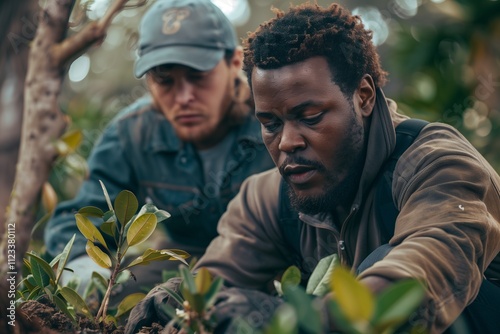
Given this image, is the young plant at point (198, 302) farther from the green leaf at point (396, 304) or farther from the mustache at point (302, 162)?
the mustache at point (302, 162)

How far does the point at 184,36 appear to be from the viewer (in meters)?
4.29

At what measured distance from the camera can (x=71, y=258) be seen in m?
3.94

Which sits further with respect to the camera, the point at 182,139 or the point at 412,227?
the point at 182,139

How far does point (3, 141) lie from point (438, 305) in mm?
2350

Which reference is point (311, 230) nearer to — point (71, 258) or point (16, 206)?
point (16, 206)

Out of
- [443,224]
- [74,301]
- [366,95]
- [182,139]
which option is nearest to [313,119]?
[366,95]

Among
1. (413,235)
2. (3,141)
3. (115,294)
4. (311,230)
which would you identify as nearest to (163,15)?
(3,141)

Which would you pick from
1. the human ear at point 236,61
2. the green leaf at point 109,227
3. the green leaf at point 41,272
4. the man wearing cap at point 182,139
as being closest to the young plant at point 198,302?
the green leaf at point 109,227

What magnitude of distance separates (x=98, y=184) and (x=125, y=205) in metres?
2.17

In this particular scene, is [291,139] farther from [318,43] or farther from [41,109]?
[41,109]

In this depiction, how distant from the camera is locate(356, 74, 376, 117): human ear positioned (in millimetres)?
2662

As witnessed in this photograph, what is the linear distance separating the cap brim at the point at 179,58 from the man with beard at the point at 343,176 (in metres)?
1.36

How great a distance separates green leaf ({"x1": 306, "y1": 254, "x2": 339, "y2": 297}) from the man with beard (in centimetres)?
9

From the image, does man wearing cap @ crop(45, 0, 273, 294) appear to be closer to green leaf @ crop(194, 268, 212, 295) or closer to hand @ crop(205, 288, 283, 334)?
hand @ crop(205, 288, 283, 334)
